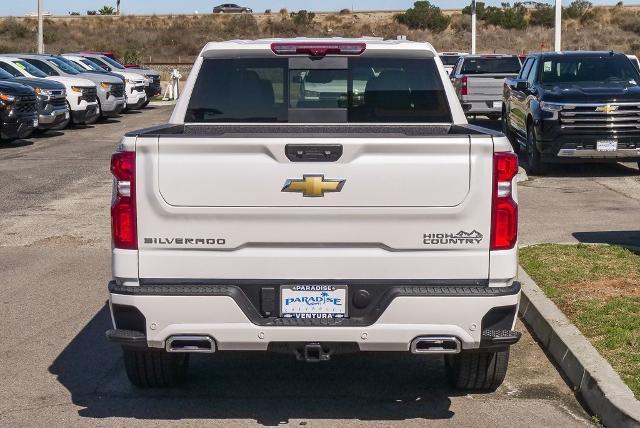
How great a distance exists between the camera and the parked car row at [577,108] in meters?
16.7

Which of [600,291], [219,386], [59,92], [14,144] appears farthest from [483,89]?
[219,386]

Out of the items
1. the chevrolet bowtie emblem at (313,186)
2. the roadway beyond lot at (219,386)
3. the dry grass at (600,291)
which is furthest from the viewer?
the dry grass at (600,291)

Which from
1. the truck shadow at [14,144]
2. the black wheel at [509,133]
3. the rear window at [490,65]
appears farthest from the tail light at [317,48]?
the rear window at [490,65]

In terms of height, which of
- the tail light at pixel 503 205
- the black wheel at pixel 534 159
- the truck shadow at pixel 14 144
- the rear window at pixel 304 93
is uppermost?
the rear window at pixel 304 93

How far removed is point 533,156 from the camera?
57.4ft

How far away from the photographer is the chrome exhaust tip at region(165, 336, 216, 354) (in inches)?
221

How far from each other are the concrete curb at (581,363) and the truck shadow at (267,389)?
74cm

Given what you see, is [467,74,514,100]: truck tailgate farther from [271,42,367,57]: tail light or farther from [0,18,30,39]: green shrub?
[0,18,30,39]: green shrub

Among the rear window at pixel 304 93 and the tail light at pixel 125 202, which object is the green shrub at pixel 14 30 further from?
the tail light at pixel 125 202

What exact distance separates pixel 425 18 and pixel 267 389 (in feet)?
277

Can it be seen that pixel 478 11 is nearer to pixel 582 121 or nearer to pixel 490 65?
pixel 490 65

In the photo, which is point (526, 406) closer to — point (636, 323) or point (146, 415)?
point (636, 323)

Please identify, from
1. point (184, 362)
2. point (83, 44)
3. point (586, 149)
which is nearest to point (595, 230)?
point (586, 149)

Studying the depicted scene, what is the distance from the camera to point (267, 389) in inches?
265
